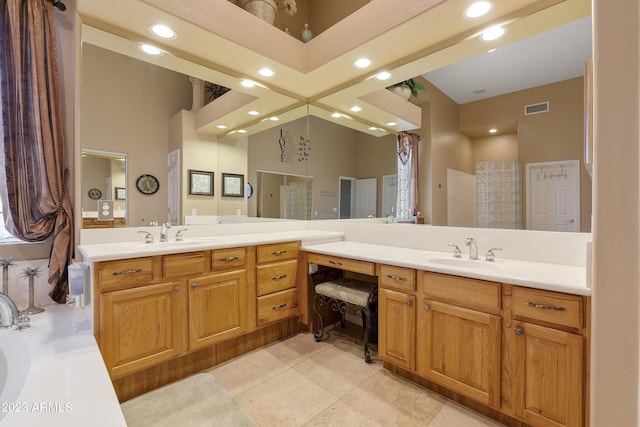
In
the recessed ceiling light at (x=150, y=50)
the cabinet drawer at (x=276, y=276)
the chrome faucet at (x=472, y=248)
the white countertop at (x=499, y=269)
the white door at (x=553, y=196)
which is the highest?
the recessed ceiling light at (x=150, y=50)

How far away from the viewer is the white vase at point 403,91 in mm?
2581

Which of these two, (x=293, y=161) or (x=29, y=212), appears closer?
(x=29, y=212)

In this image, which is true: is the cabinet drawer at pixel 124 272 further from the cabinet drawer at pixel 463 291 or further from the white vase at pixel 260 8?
the white vase at pixel 260 8

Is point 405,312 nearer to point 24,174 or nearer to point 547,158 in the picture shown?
point 547,158

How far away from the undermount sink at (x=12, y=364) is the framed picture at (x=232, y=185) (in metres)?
1.72

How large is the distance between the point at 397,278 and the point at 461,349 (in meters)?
0.52

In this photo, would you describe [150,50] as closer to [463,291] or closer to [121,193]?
[121,193]

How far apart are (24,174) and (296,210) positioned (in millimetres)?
2235

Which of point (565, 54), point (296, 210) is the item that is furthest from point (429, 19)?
point (296, 210)

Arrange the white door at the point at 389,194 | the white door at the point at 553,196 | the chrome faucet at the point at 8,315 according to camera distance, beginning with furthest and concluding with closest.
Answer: the white door at the point at 389,194 → the white door at the point at 553,196 → the chrome faucet at the point at 8,315

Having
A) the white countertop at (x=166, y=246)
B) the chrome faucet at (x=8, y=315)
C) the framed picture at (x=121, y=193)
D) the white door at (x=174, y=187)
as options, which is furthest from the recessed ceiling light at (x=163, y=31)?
the chrome faucet at (x=8, y=315)

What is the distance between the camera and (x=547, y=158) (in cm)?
184

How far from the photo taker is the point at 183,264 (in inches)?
76.3

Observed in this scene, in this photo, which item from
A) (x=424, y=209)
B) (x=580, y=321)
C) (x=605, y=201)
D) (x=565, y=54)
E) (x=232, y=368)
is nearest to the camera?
(x=605, y=201)
